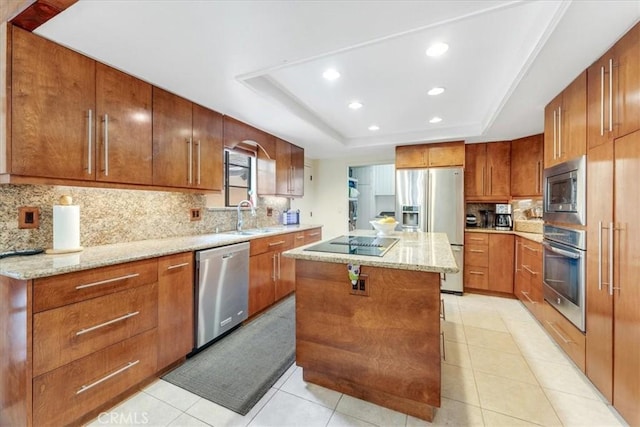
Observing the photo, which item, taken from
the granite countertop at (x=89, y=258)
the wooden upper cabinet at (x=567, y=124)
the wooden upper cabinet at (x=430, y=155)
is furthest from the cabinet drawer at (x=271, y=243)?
the wooden upper cabinet at (x=567, y=124)

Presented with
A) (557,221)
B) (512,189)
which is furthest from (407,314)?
(512,189)

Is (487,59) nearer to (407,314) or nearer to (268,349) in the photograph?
(407,314)

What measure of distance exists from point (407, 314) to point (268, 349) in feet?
4.34

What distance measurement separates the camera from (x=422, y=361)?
4.98 feet

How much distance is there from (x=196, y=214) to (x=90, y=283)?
1414 millimetres

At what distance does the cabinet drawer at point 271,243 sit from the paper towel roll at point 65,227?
136cm

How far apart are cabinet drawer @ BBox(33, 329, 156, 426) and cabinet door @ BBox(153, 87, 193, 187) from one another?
1221mm

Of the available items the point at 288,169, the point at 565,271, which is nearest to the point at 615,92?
the point at 565,271

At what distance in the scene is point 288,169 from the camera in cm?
400

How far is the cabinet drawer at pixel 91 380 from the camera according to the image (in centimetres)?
133

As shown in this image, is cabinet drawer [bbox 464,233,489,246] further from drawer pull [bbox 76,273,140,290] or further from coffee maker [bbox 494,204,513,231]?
drawer pull [bbox 76,273,140,290]

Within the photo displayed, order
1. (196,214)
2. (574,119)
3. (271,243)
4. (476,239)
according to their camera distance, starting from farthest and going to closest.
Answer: (476,239)
(271,243)
(196,214)
(574,119)

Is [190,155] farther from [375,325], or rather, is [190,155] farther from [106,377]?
[375,325]

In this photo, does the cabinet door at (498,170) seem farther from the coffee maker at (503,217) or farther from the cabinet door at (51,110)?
the cabinet door at (51,110)
